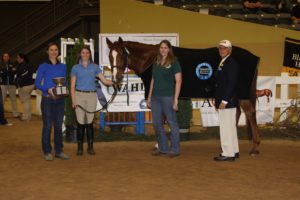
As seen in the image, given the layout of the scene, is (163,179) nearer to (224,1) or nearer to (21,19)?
(224,1)

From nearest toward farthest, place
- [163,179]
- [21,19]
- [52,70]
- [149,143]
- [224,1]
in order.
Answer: [163,179] → [52,70] → [149,143] → [224,1] → [21,19]

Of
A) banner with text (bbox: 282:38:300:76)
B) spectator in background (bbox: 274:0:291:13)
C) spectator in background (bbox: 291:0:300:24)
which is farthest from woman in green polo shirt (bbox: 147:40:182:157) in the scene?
spectator in background (bbox: 274:0:291:13)

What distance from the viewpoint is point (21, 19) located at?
19719 millimetres

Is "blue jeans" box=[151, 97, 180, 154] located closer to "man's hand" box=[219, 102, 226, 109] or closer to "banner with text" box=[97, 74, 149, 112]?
"man's hand" box=[219, 102, 226, 109]

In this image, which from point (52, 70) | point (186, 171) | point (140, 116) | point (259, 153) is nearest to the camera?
point (186, 171)

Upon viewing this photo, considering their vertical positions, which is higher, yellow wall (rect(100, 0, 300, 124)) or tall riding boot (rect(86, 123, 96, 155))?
yellow wall (rect(100, 0, 300, 124))

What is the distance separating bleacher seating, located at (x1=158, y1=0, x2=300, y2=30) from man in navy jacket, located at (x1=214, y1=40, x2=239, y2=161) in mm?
6708

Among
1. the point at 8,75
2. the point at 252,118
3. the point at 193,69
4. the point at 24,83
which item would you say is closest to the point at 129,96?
the point at 193,69

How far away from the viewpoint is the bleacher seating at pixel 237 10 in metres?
14.5

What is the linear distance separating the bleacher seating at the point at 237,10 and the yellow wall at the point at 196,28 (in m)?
1.00

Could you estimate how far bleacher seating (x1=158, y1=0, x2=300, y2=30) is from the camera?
1454cm

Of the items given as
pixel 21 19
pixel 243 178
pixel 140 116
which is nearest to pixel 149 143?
pixel 140 116

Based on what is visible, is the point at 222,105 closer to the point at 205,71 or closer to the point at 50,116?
the point at 205,71

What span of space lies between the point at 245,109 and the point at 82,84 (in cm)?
259
